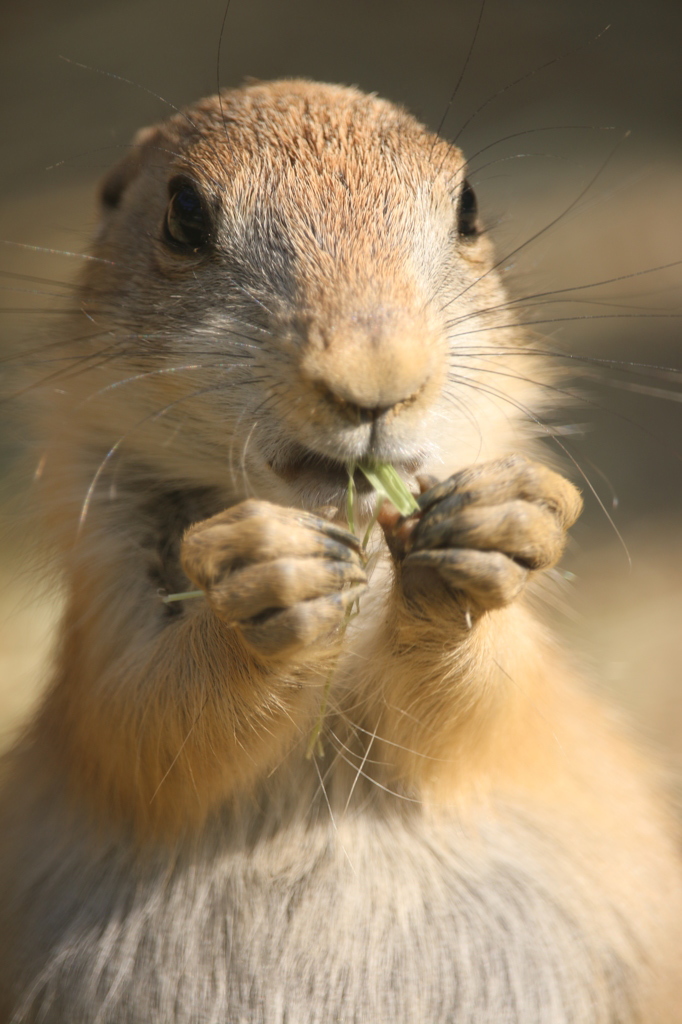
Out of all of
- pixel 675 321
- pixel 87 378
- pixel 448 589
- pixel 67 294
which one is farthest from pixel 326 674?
pixel 675 321

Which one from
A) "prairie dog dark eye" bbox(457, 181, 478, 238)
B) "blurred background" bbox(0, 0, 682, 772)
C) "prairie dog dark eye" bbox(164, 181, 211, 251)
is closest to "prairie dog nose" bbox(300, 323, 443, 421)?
"prairie dog dark eye" bbox(164, 181, 211, 251)

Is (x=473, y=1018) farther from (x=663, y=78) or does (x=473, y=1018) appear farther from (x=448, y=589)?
(x=663, y=78)

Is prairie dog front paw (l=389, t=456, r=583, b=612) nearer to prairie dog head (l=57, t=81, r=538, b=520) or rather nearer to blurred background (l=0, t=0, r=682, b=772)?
prairie dog head (l=57, t=81, r=538, b=520)

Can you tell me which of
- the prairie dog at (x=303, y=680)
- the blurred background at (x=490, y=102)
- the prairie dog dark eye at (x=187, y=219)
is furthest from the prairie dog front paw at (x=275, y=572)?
the blurred background at (x=490, y=102)

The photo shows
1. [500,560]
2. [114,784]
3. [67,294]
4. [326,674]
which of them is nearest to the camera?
[500,560]

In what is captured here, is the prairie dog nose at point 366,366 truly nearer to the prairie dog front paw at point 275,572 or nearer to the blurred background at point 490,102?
the prairie dog front paw at point 275,572

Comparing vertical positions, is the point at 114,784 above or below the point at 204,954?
above

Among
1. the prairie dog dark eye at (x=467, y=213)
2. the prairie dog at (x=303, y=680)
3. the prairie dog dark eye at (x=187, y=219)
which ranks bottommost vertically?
the prairie dog at (x=303, y=680)
